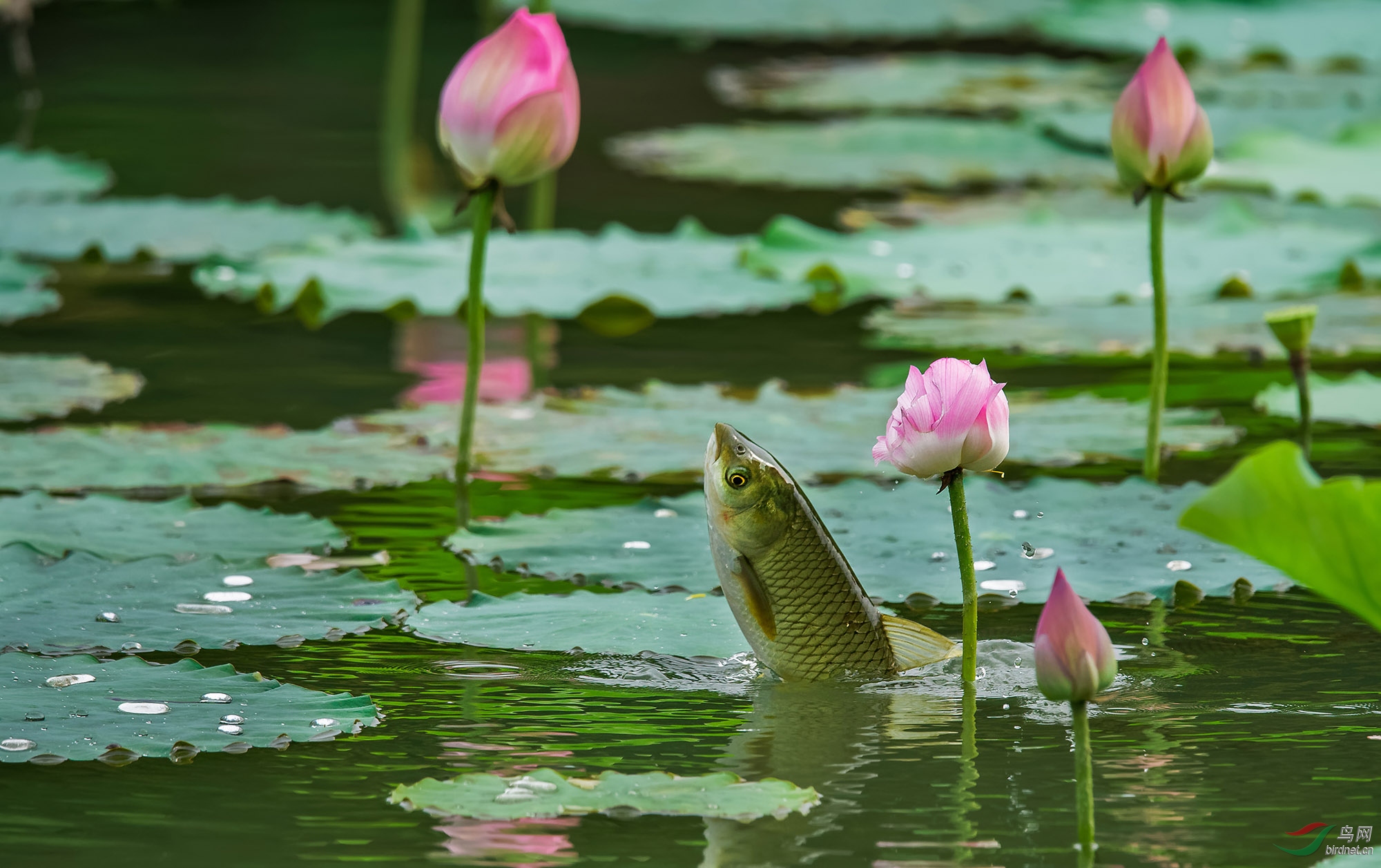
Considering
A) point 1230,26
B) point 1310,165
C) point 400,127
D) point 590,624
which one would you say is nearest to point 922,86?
point 1230,26

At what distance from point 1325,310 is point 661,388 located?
5.65 ft

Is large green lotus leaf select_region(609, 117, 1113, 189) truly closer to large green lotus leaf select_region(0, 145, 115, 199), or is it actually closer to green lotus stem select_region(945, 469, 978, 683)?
large green lotus leaf select_region(0, 145, 115, 199)

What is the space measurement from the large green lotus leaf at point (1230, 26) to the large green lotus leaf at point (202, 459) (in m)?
4.07

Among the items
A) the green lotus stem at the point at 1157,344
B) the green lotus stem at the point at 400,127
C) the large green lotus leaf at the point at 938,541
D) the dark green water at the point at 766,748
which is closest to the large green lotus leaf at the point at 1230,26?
the green lotus stem at the point at 400,127

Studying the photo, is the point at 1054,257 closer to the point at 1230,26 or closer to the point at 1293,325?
the point at 1293,325

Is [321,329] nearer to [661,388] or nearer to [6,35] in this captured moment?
[661,388]

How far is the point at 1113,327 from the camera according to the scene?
3895 mm

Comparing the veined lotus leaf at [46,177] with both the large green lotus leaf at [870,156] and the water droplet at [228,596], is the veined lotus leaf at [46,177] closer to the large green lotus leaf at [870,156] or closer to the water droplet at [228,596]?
the large green lotus leaf at [870,156]

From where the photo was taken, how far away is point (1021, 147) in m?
6.57

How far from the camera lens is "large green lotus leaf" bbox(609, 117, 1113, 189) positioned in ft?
19.3

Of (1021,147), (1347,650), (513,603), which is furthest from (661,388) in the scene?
(1021,147)

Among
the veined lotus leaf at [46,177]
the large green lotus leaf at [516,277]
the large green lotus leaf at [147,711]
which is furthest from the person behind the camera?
the veined lotus leaf at [46,177]

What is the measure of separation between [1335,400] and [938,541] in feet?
3.50

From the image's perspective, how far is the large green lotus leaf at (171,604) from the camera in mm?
1975
